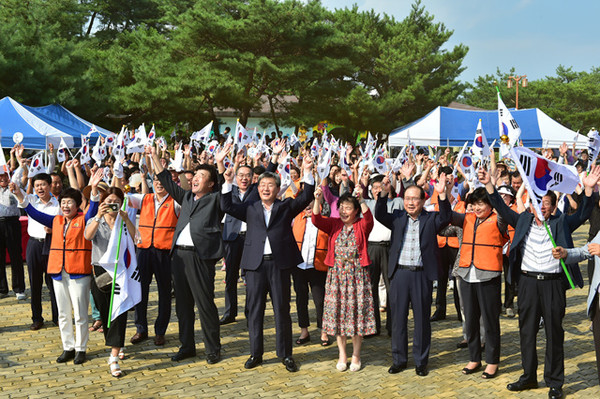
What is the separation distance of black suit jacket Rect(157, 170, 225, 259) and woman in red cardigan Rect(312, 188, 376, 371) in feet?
3.33

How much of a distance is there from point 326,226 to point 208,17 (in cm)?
2156

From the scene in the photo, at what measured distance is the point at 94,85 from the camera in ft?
87.8

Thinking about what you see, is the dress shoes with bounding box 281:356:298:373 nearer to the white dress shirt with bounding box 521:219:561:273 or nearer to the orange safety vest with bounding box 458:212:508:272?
the orange safety vest with bounding box 458:212:508:272

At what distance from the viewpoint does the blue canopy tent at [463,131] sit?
76.8ft

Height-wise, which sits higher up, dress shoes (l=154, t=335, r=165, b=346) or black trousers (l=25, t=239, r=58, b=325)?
black trousers (l=25, t=239, r=58, b=325)

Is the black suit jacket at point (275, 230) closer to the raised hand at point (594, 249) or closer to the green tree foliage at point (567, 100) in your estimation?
the raised hand at point (594, 249)

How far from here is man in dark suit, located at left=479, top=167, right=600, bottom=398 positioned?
5.44 m

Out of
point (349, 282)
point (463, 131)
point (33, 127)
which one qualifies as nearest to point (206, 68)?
point (33, 127)

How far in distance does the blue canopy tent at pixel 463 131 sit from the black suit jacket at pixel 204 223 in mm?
17079

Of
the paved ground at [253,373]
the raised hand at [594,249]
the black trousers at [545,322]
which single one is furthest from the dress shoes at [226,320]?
the raised hand at [594,249]

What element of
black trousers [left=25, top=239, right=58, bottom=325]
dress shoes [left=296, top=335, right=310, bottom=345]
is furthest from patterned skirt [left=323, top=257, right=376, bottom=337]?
black trousers [left=25, top=239, right=58, bottom=325]

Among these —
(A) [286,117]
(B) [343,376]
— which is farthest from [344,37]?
(B) [343,376]

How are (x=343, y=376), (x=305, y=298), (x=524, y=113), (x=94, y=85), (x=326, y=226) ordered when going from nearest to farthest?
(x=343, y=376)
(x=326, y=226)
(x=305, y=298)
(x=524, y=113)
(x=94, y=85)

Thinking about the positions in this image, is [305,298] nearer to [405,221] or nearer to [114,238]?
[405,221]
